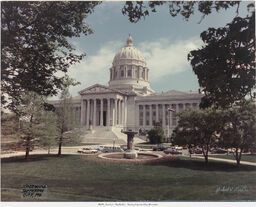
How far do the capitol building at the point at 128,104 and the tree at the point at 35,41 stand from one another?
57049mm

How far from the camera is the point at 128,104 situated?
282 ft

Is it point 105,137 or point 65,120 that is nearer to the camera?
point 65,120

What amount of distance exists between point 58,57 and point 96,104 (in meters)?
72.0

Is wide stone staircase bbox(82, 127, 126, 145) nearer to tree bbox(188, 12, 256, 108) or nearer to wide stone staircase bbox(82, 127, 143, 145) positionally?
wide stone staircase bbox(82, 127, 143, 145)

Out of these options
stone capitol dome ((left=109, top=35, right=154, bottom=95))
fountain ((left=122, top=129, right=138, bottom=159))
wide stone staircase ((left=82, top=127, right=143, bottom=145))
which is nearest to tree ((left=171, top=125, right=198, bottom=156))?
fountain ((left=122, top=129, right=138, bottom=159))

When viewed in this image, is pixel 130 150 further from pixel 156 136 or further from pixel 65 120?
pixel 156 136

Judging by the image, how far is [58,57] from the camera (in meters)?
12.4

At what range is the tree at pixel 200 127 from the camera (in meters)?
21.0

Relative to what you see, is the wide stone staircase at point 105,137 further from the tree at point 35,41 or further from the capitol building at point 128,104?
the tree at point 35,41

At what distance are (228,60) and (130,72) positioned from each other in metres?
87.4

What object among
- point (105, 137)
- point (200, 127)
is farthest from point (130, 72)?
point (200, 127)
